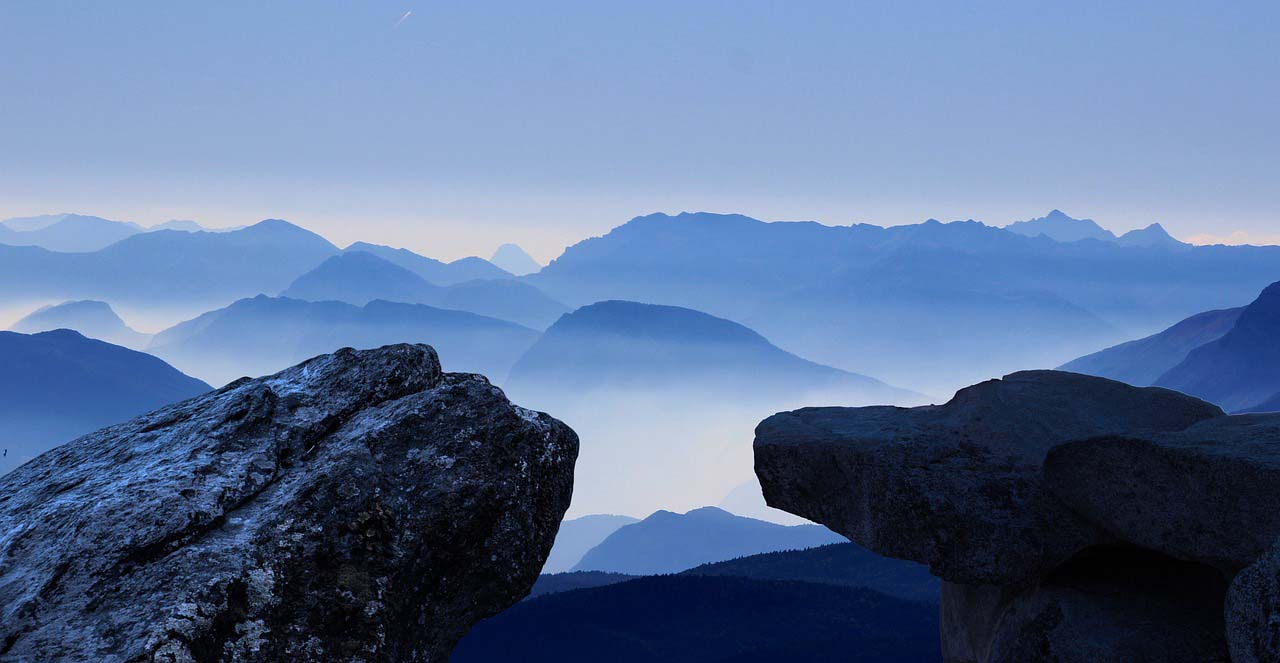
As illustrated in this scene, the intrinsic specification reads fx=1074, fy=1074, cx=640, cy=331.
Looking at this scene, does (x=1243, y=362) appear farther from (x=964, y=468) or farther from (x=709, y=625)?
(x=964, y=468)

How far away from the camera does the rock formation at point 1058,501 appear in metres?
11.4

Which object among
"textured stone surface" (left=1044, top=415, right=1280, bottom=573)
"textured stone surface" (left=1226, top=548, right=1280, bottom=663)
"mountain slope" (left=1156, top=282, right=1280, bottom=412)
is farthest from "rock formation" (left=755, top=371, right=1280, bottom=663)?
"mountain slope" (left=1156, top=282, right=1280, bottom=412)

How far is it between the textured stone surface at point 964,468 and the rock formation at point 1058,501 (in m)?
0.02

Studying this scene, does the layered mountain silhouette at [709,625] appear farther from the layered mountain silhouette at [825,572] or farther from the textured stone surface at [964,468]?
the textured stone surface at [964,468]

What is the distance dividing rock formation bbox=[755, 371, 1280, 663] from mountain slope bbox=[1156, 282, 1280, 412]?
176 meters

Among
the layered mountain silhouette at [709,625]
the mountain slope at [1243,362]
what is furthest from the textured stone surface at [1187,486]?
the mountain slope at [1243,362]

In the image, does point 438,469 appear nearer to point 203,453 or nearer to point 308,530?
point 308,530

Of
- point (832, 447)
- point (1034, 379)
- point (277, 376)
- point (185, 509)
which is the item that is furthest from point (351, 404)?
point (1034, 379)

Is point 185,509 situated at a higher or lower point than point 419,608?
higher

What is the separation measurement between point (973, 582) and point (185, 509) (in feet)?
30.4

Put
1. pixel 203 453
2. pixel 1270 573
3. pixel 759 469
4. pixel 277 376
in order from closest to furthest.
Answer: pixel 1270 573, pixel 203 453, pixel 277 376, pixel 759 469

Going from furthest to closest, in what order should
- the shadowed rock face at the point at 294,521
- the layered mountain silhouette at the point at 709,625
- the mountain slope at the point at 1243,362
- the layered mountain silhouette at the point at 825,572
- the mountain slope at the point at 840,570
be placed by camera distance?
the mountain slope at the point at 1243,362 < the layered mountain silhouette at the point at 825,572 < the mountain slope at the point at 840,570 < the layered mountain silhouette at the point at 709,625 < the shadowed rock face at the point at 294,521

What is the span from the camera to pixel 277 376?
11.3 m

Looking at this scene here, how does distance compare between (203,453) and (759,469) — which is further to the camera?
(759,469)
